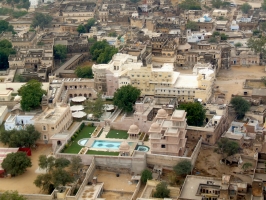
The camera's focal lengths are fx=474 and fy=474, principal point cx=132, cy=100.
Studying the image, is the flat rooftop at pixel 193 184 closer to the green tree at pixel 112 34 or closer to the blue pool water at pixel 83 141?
the blue pool water at pixel 83 141

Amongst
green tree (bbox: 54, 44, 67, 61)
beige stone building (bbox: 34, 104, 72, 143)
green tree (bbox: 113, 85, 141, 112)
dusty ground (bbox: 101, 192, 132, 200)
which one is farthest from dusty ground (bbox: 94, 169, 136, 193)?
green tree (bbox: 54, 44, 67, 61)

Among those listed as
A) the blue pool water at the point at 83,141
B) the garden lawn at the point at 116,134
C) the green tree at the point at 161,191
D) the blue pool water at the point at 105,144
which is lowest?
the garden lawn at the point at 116,134

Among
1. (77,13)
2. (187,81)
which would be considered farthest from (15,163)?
(77,13)

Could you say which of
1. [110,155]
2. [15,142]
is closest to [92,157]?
[110,155]

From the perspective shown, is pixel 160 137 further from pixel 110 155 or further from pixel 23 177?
pixel 23 177

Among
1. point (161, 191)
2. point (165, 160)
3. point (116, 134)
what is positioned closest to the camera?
point (161, 191)

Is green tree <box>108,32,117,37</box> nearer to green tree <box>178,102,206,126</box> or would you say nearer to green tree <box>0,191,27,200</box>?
green tree <box>178,102,206,126</box>

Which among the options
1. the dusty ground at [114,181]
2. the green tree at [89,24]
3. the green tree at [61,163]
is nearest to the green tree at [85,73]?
the dusty ground at [114,181]

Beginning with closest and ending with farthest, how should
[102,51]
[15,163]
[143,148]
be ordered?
[15,163] < [143,148] < [102,51]

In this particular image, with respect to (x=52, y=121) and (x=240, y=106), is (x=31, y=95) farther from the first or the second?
(x=240, y=106)
